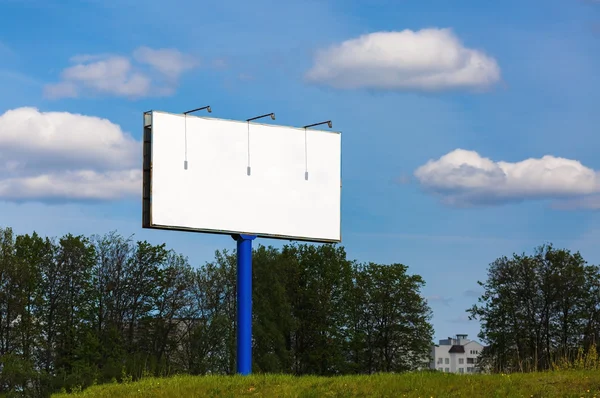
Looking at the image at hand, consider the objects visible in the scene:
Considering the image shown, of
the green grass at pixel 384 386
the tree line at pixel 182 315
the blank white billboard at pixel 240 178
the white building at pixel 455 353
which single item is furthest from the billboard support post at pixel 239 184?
the white building at pixel 455 353

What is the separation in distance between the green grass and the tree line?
2465 centimetres

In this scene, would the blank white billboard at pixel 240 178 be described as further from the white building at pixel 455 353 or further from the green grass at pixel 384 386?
the white building at pixel 455 353

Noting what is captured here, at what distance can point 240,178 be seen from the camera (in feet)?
91.8

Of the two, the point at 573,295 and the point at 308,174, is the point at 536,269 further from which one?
the point at 308,174

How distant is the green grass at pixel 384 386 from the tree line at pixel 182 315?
80.9ft

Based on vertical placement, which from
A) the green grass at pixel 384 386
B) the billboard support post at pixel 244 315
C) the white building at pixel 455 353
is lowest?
the white building at pixel 455 353

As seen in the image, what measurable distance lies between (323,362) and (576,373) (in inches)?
1453

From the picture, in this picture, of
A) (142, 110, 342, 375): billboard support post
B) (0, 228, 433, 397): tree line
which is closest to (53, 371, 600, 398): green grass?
(142, 110, 342, 375): billboard support post

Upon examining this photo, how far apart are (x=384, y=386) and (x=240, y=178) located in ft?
31.2

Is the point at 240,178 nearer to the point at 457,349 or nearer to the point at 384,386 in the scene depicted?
the point at 384,386

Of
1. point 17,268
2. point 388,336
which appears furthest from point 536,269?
point 17,268

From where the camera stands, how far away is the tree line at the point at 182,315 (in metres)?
50.7

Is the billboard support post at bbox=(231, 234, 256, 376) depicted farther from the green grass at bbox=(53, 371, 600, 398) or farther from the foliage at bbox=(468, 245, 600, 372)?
the foliage at bbox=(468, 245, 600, 372)

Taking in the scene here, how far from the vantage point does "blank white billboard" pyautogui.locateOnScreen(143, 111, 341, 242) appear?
88.6ft
